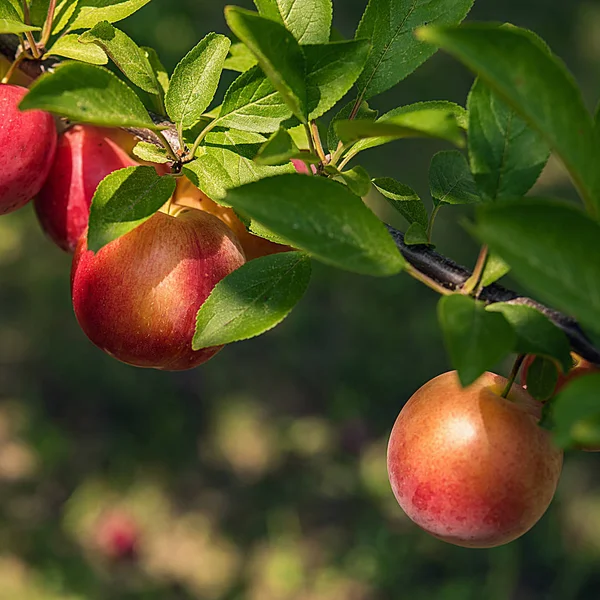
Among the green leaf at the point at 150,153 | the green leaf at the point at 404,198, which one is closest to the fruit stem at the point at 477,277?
the green leaf at the point at 404,198

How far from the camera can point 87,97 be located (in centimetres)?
61

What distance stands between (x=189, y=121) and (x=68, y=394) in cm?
222

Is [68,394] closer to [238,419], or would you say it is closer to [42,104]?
→ [238,419]

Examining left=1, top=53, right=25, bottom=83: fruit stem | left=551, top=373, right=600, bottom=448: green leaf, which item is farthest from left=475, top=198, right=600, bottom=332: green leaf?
left=1, top=53, right=25, bottom=83: fruit stem

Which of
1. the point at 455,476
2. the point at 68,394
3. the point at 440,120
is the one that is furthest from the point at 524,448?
the point at 68,394

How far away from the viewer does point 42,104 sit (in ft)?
1.87

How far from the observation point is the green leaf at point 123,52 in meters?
0.75

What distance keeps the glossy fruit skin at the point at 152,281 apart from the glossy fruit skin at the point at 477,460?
25 cm

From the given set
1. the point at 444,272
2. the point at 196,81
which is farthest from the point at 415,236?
the point at 196,81

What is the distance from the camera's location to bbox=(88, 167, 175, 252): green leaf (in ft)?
2.32

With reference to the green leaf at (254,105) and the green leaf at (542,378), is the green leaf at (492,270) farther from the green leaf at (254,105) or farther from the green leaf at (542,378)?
the green leaf at (254,105)

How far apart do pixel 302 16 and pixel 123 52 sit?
0.59 ft

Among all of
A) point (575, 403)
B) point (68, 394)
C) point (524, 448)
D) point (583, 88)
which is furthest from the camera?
point (583, 88)

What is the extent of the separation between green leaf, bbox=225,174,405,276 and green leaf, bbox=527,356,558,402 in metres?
0.18
